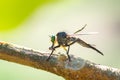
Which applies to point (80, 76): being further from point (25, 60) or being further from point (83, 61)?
point (25, 60)

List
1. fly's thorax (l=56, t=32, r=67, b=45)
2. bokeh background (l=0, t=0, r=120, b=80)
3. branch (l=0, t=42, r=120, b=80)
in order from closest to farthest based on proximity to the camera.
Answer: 1. branch (l=0, t=42, r=120, b=80)
2. fly's thorax (l=56, t=32, r=67, b=45)
3. bokeh background (l=0, t=0, r=120, b=80)

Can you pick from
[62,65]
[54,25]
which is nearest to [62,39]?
[62,65]

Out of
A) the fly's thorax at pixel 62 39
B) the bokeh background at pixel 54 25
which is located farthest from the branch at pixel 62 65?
the bokeh background at pixel 54 25

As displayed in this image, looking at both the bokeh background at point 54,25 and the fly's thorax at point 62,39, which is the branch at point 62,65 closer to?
the fly's thorax at point 62,39

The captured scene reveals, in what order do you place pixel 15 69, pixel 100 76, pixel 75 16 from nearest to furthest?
1. pixel 100 76
2. pixel 15 69
3. pixel 75 16

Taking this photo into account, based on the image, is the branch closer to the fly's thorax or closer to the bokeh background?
the fly's thorax

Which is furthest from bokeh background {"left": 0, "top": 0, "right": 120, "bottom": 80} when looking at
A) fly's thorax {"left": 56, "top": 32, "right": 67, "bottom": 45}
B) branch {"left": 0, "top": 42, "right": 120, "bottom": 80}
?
branch {"left": 0, "top": 42, "right": 120, "bottom": 80}

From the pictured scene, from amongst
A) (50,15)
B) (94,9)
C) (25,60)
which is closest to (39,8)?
(50,15)
